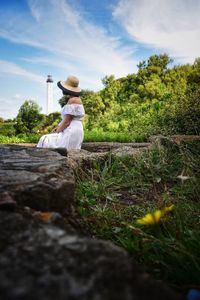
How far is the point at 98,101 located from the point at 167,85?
5755 millimetres

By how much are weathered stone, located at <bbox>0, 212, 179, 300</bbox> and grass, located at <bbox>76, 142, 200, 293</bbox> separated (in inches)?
15.7

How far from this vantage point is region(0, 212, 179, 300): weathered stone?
547mm

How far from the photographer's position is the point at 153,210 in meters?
2.16

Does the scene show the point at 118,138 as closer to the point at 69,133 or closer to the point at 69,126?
the point at 69,126

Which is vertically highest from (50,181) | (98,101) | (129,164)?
(98,101)

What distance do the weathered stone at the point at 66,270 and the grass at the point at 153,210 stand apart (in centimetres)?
40

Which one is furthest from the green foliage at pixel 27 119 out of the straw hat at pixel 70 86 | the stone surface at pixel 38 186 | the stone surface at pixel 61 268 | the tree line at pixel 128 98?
the stone surface at pixel 61 268

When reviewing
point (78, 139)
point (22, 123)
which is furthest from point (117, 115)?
point (78, 139)

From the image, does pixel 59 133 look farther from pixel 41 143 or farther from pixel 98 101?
pixel 98 101

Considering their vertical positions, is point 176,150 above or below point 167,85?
below

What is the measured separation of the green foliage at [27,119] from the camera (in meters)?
17.7

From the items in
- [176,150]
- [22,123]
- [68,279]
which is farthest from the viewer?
[22,123]

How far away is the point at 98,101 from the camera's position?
1975cm

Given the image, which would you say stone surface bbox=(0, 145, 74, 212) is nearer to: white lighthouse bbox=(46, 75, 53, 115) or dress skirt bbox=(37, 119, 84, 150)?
dress skirt bbox=(37, 119, 84, 150)
